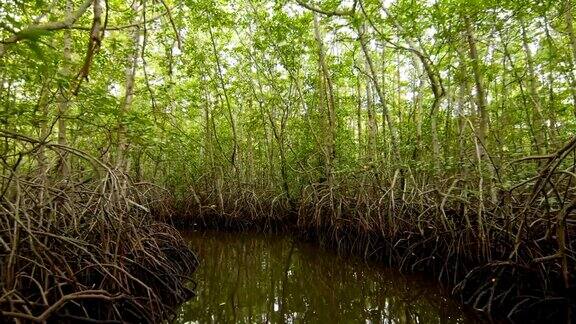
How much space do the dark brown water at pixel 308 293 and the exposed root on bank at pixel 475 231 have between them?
0.33m

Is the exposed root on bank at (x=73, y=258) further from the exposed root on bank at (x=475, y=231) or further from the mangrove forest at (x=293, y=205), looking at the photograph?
the exposed root on bank at (x=475, y=231)

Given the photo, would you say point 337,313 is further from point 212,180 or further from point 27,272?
point 212,180

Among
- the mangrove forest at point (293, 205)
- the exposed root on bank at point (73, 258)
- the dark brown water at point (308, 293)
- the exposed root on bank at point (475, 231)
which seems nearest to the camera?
the exposed root on bank at point (73, 258)

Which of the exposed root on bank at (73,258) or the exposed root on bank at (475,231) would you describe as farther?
the exposed root on bank at (475,231)

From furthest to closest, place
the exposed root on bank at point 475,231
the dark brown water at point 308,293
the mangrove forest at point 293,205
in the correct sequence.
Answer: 1. the dark brown water at point 308,293
2. the exposed root on bank at point 475,231
3. the mangrove forest at point 293,205

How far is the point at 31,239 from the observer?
233 centimetres

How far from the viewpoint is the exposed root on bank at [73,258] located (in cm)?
226

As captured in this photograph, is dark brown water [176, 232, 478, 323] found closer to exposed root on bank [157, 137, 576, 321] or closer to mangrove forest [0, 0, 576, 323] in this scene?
mangrove forest [0, 0, 576, 323]

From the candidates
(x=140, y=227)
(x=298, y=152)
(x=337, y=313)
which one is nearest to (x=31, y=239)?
(x=140, y=227)

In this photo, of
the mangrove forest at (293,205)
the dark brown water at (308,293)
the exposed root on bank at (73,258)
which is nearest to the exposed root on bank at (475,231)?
the mangrove forest at (293,205)

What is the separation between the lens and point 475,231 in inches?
152

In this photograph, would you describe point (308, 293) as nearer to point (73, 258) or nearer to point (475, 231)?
point (475, 231)

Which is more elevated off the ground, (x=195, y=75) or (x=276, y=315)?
(x=195, y=75)

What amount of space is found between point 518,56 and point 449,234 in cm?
699
